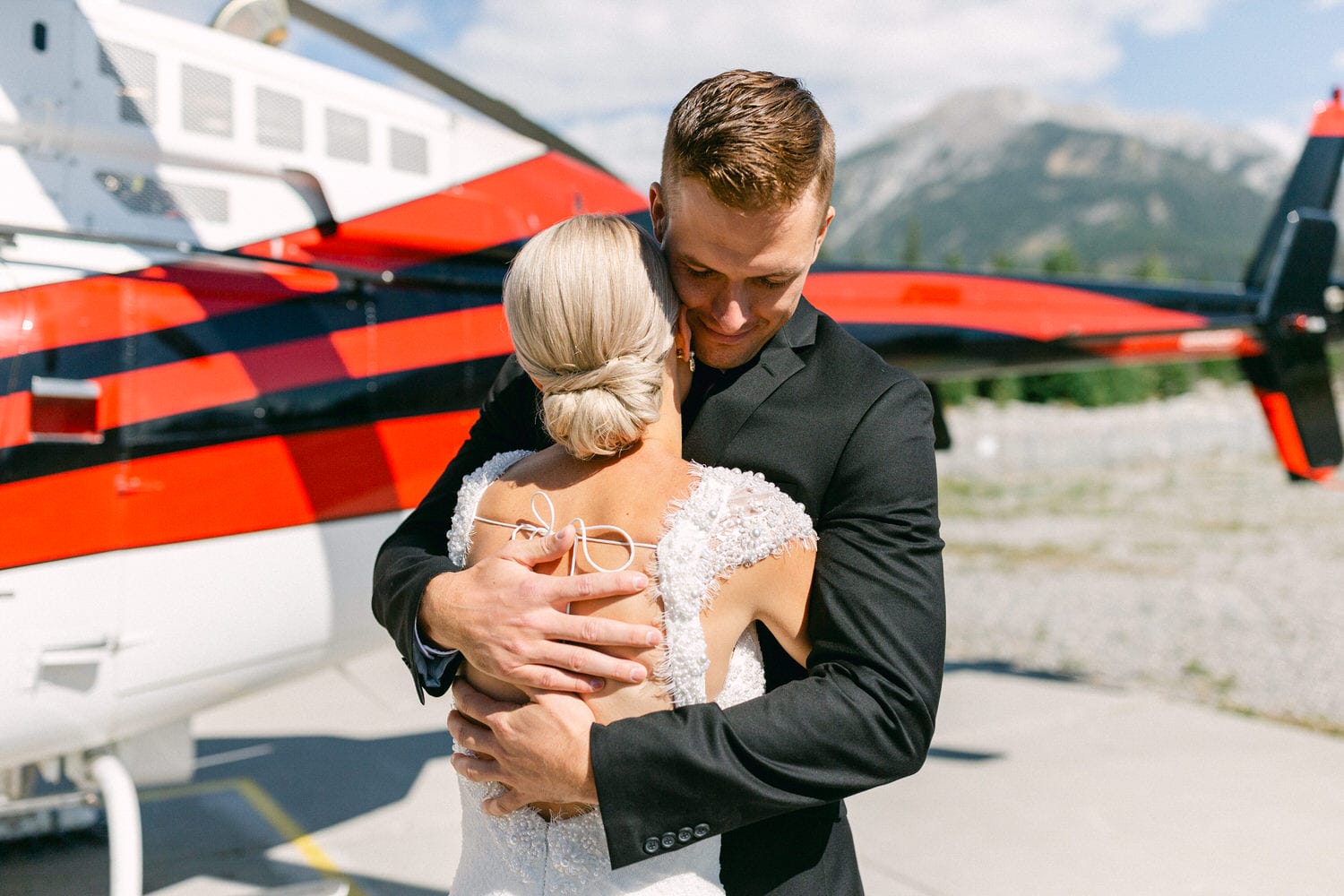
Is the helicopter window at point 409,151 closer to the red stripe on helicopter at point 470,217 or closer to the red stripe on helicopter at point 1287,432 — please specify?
the red stripe on helicopter at point 470,217

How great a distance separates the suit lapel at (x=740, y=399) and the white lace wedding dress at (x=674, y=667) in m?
0.09

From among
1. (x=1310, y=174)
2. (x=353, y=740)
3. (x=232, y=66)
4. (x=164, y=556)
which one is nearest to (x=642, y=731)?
(x=164, y=556)

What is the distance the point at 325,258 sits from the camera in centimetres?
333

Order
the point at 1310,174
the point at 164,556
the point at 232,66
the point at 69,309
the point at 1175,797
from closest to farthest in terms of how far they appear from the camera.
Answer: the point at 69,309 < the point at 164,556 < the point at 232,66 < the point at 1175,797 < the point at 1310,174

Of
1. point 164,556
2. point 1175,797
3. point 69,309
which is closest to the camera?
point 69,309

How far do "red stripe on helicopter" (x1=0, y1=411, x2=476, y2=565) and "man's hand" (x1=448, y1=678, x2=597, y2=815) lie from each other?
1737 mm

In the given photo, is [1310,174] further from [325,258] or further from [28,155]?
[28,155]

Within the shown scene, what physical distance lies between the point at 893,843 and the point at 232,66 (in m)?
3.91

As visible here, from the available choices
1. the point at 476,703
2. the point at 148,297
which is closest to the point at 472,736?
the point at 476,703

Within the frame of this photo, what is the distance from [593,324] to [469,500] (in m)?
0.44

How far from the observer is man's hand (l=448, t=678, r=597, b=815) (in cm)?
134

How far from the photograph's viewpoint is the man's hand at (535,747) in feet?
4.38

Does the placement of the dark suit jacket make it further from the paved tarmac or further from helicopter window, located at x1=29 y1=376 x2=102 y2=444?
the paved tarmac

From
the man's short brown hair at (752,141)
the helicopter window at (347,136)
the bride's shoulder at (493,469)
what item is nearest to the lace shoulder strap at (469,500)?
the bride's shoulder at (493,469)
